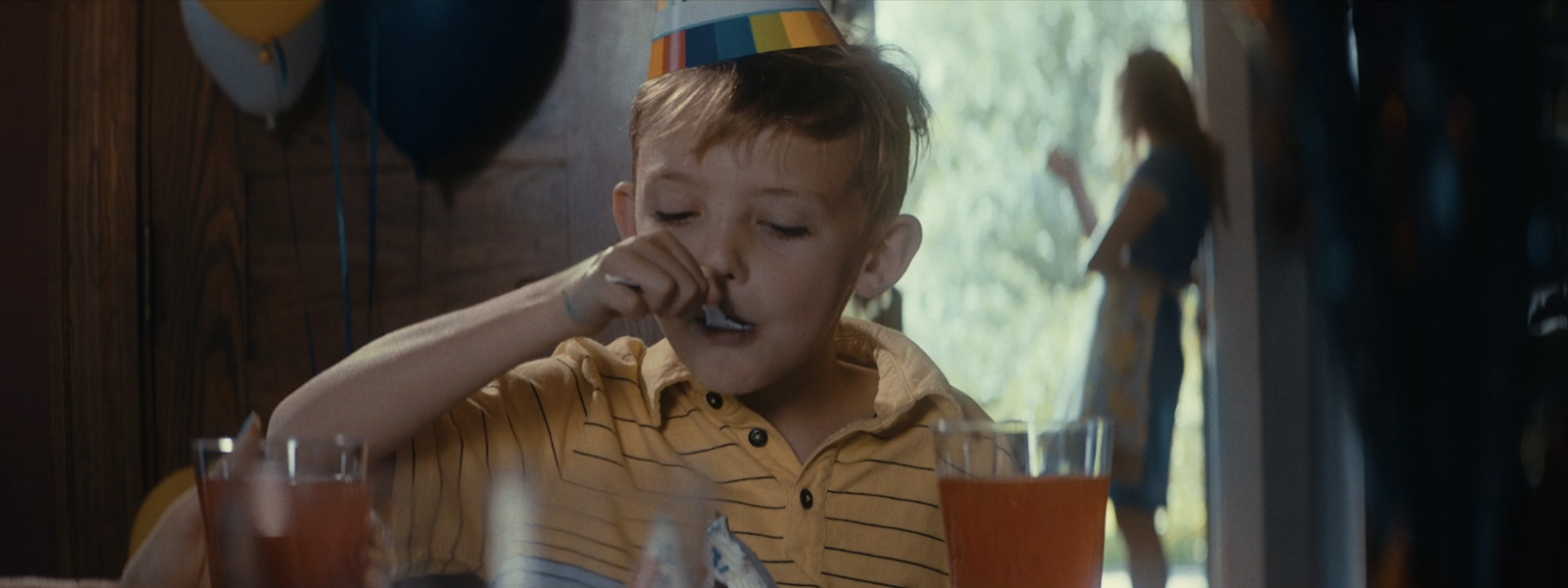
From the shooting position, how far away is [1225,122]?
7.25ft

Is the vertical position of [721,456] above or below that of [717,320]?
below

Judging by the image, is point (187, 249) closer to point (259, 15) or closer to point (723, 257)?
point (259, 15)

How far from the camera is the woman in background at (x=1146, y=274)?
2.20 metres

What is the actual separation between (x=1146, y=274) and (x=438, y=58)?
3.91ft

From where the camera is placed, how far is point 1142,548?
215 cm

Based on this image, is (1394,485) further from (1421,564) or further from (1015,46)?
(1015,46)

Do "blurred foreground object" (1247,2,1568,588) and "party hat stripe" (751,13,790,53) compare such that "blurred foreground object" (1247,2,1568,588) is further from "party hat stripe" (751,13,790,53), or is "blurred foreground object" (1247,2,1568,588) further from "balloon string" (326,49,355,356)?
"balloon string" (326,49,355,356)

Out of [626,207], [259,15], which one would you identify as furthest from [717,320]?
[259,15]

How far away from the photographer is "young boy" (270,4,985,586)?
3.23 ft

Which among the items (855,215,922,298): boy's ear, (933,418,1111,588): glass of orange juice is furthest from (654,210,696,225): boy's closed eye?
(933,418,1111,588): glass of orange juice

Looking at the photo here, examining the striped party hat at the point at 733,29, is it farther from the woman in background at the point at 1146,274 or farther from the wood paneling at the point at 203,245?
the woman in background at the point at 1146,274

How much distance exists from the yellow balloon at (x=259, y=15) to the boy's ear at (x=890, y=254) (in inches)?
40.0

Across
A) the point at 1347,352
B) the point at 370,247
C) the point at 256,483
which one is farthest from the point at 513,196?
the point at 256,483

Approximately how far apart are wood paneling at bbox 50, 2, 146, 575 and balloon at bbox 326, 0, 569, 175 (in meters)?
0.40
